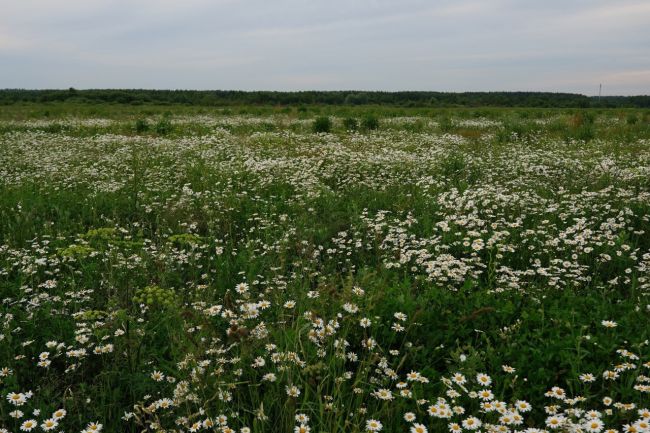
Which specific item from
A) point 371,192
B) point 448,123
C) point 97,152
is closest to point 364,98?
point 448,123

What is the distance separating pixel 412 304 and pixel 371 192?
13.1ft

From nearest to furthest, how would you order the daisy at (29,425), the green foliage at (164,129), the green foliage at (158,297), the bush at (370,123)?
the daisy at (29,425) → the green foliage at (158,297) → the green foliage at (164,129) → the bush at (370,123)

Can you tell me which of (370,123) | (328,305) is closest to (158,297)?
(328,305)

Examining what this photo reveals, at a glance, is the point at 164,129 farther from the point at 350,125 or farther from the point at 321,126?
the point at 350,125

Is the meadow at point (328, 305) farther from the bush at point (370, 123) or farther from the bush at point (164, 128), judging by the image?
the bush at point (370, 123)

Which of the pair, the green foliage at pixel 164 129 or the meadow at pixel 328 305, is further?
the green foliage at pixel 164 129

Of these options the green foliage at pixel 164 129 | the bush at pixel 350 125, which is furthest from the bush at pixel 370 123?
the green foliage at pixel 164 129

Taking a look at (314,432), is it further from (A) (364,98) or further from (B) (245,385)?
(A) (364,98)

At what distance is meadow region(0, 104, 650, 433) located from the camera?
8.22 feet

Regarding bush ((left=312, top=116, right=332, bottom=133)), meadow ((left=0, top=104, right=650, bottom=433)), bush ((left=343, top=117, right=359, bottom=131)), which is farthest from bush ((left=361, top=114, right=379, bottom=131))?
meadow ((left=0, top=104, right=650, bottom=433))

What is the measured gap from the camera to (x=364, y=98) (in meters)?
62.4

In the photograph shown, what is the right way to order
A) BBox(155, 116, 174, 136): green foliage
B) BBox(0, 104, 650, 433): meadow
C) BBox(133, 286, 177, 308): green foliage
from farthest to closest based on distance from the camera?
BBox(155, 116, 174, 136): green foliage → BBox(133, 286, 177, 308): green foliage → BBox(0, 104, 650, 433): meadow

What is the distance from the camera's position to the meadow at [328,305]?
98.7 inches

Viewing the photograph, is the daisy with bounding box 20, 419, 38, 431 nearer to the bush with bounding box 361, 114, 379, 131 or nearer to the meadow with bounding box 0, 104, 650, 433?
the meadow with bounding box 0, 104, 650, 433
